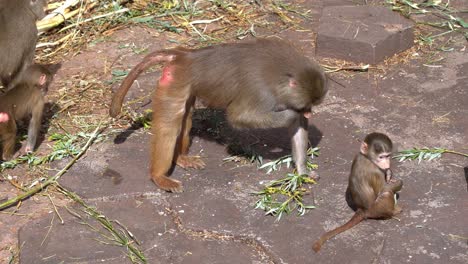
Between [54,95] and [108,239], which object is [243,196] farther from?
[54,95]

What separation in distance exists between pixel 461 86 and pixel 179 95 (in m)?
3.50

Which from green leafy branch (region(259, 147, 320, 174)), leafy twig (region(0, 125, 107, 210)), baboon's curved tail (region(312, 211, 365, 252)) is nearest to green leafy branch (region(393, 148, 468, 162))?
green leafy branch (region(259, 147, 320, 174))

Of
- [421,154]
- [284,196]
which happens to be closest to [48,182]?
[284,196]

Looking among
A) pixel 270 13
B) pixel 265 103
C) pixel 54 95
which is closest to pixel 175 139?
pixel 265 103

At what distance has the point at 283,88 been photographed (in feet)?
23.4

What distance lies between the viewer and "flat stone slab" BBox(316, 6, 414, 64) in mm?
9695

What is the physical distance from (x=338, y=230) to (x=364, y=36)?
362 centimetres

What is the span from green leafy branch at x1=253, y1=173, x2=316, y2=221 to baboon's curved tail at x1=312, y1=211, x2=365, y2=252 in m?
0.45

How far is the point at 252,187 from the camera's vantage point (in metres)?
7.60

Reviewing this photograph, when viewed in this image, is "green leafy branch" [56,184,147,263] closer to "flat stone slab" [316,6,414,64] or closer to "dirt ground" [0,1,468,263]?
"dirt ground" [0,1,468,263]

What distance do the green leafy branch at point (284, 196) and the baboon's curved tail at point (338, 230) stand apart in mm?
447

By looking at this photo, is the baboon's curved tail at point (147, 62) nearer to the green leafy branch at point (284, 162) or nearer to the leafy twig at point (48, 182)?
the leafy twig at point (48, 182)

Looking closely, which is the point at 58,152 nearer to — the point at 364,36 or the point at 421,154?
the point at 421,154

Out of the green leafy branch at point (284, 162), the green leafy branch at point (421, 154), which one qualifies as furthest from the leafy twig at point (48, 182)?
the green leafy branch at point (421, 154)
